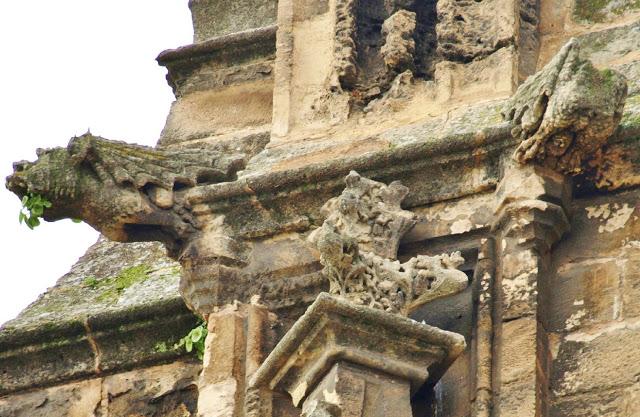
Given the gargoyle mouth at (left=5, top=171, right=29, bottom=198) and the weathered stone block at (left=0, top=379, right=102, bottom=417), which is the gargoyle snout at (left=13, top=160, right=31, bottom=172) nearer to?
the gargoyle mouth at (left=5, top=171, right=29, bottom=198)

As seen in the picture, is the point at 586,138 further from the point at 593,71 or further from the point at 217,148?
the point at 217,148

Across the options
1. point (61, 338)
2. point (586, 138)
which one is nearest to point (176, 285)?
A: point (61, 338)

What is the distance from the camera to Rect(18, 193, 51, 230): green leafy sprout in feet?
31.7

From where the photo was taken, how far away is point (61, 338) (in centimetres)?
1036

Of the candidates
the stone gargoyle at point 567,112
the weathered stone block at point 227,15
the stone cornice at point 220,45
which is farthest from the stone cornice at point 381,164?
the weathered stone block at point 227,15

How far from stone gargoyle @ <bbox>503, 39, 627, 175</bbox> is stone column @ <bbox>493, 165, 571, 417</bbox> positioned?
0.22 feet

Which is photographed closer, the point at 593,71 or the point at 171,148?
the point at 593,71

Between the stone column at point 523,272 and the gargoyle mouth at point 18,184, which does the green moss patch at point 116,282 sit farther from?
the stone column at point 523,272

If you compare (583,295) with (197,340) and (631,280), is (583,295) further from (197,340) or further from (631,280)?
(197,340)

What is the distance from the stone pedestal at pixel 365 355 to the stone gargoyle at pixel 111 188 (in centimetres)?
97

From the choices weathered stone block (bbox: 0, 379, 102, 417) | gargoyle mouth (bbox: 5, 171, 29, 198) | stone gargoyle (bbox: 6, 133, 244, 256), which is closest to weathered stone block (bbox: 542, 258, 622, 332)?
stone gargoyle (bbox: 6, 133, 244, 256)

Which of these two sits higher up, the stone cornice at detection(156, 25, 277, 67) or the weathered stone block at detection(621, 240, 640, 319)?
the stone cornice at detection(156, 25, 277, 67)

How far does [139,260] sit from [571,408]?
270 cm

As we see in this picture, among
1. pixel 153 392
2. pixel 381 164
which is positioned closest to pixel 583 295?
pixel 381 164
